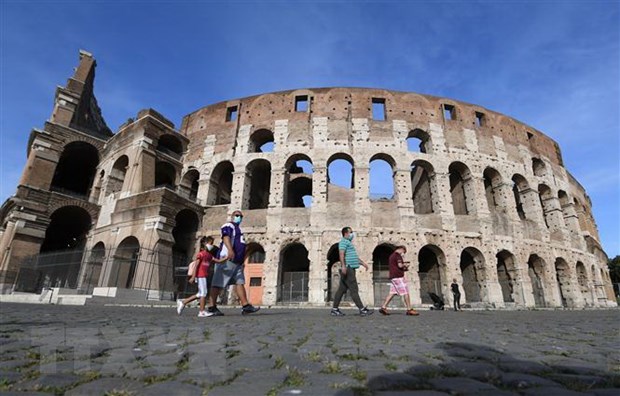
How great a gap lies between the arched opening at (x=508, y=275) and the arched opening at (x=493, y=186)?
262cm

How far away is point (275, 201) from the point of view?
16.9 m

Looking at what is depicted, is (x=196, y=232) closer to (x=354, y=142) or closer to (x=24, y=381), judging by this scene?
(x=354, y=142)

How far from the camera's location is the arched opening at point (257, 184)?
18.2m

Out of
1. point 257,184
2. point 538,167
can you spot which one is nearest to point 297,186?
point 257,184

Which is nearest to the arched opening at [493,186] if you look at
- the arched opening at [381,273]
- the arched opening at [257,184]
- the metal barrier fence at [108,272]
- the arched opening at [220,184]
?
the arched opening at [381,273]

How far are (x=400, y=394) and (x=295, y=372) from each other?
2.12 feet

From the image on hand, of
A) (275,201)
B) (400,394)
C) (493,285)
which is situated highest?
(275,201)

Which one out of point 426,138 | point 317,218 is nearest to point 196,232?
point 317,218

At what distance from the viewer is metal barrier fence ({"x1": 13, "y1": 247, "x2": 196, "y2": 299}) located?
14070 mm

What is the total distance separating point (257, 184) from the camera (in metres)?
20.8

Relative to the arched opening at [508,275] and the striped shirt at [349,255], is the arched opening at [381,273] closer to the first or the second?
the arched opening at [508,275]

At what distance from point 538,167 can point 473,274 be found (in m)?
9.63

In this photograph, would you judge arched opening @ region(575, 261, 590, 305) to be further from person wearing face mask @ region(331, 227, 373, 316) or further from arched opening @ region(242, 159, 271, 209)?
person wearing face mask @ region(331, 227, 373, 316)

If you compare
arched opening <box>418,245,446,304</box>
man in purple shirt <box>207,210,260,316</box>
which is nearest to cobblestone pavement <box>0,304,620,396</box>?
man in purple shirt <box>207,210,260,316</box>
